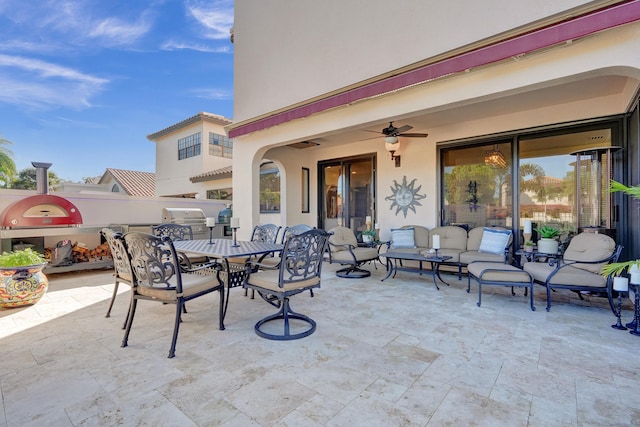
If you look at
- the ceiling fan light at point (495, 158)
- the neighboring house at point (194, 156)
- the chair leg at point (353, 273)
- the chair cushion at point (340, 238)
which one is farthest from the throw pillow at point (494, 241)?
the neighboring house at point (194, 156)

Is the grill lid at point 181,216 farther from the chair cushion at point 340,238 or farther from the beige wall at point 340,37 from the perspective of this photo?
the chair cushion at point 340,238

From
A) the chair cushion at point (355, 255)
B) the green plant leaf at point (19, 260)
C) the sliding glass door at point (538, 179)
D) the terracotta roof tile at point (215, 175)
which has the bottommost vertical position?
the chair cushion at point (355, 255)

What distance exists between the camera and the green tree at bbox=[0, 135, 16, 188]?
30.1ft

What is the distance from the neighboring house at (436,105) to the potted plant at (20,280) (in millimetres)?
3554

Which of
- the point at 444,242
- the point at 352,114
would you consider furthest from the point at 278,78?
the point at 444,242

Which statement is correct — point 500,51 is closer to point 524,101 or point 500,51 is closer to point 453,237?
point 524,101

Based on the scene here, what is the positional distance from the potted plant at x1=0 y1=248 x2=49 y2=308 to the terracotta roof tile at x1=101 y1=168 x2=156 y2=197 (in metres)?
12.3

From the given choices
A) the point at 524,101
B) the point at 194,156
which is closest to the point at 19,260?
the point at 524,101

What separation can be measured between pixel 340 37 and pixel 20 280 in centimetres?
575

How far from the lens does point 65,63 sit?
33.9 feet

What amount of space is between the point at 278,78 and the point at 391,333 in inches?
208

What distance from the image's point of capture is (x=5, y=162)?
920cm

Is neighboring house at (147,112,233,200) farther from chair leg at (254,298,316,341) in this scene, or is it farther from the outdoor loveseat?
chair leg at (254,298,316,341)

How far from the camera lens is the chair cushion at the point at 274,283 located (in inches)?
106
